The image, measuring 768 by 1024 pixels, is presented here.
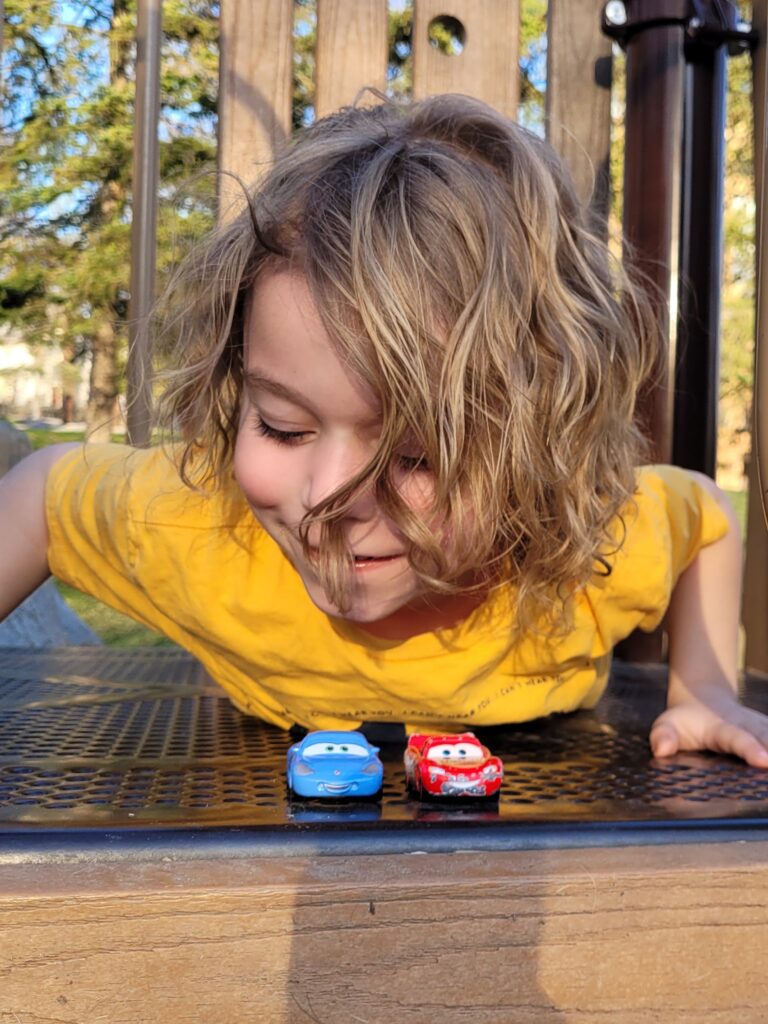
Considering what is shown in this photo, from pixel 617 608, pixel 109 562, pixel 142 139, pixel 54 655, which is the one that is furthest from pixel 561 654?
pixel 142 139

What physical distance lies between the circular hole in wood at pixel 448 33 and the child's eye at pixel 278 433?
3.25ft

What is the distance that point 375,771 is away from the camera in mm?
855

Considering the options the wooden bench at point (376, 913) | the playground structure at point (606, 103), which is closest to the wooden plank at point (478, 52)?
the playground structure at point (606, 103)

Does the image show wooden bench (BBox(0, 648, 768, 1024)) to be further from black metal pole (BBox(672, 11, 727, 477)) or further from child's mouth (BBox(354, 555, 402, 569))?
black metal pole (BBox(672, 11, 727, 477))

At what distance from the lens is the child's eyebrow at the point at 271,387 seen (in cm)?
99

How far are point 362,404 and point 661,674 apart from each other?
2.95 feet

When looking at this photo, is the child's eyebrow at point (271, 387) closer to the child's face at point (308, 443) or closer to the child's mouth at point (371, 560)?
the child's face at point (308, 443)

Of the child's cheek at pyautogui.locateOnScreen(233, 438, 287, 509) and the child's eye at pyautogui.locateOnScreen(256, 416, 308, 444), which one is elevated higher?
the child's eye at pyautogui.locateOnScreen(256, 416, 308, 444)

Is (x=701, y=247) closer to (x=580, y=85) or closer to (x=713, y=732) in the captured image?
(x=580, y=85)

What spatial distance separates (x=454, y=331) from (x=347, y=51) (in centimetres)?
91

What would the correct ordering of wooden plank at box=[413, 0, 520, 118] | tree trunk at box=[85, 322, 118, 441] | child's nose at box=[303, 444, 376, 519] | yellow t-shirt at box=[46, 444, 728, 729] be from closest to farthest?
child's nose at box=[303, 444, 376, 519] → yellow t-shirt at box=[46, 444, 728, 729] → wooden plank at box=[413, 0, 520, 118] → tree trunk at box=[85, 322, 118, 441]

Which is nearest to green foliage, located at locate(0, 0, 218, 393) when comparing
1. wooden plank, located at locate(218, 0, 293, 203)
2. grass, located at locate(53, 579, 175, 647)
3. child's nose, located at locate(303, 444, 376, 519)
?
grass, located at locate(53, 579, 175, 647)

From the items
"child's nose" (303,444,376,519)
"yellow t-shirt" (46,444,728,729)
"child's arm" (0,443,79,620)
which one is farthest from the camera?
"child's arm" (0,443,79,620)

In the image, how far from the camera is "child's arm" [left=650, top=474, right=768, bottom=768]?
1.13 meters
